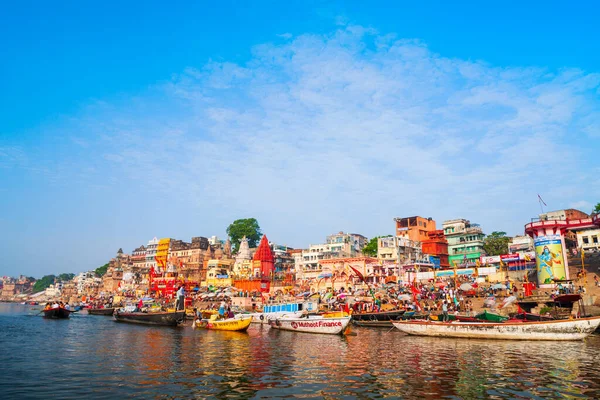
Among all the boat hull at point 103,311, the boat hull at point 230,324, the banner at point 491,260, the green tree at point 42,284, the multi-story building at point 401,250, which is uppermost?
the multi-story building at point 401,250

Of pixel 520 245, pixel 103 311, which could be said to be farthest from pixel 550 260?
pixel 103 311

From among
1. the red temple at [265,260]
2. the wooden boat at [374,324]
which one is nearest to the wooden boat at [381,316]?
the wooden boat at [374,324]

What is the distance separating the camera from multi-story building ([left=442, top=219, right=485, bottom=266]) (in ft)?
227

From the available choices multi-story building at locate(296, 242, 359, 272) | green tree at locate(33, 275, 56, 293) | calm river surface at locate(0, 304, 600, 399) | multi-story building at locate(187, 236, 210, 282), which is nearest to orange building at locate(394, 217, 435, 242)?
multi-story building at locate(296, 242, 359, 272)

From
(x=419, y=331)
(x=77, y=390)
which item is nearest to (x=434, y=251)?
(x=419, y=331)

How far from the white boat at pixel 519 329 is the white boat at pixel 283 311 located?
47.8ft

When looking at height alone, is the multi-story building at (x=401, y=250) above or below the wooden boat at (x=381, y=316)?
above

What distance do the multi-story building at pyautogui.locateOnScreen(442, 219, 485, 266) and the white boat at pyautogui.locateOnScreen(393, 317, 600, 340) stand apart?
1609 inches

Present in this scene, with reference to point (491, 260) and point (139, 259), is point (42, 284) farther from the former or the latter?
point (491, 260)

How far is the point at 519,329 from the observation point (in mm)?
26047

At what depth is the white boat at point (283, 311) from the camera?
40569 mm

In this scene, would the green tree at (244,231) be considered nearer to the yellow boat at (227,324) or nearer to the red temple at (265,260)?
the red temple at (265,260)

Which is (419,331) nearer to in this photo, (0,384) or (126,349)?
(126,349)

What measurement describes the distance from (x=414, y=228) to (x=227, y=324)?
4556cm
